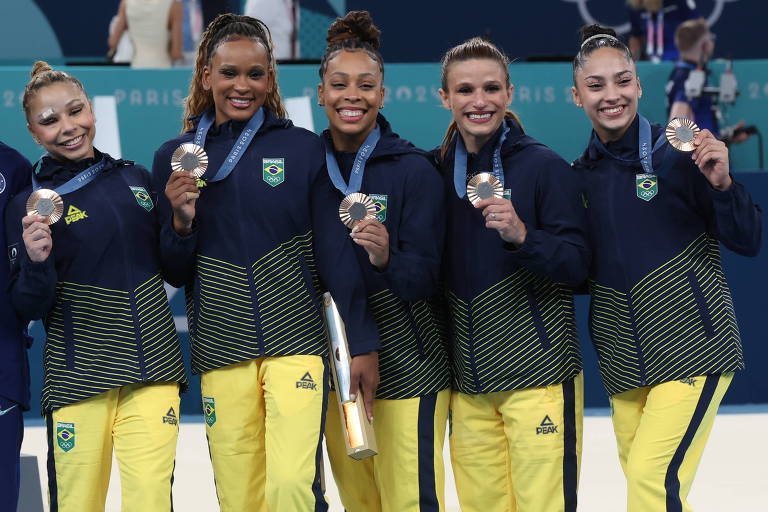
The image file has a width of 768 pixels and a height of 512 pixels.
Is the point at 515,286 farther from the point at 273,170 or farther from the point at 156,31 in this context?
the point at 156,31

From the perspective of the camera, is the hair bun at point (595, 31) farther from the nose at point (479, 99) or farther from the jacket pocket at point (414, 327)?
the jacket pocket at point (414, 327)

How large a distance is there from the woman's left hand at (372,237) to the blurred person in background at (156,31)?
4.52 m

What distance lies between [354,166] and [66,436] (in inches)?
52.1

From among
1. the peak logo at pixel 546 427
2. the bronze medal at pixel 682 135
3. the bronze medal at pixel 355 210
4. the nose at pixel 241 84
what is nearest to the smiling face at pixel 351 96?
the nose at pixel 241 84

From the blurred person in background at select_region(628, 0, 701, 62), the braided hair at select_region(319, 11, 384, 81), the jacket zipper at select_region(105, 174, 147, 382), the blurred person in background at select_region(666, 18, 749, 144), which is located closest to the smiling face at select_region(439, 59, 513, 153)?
the braided hair at select_region(319, 11, 384, 81)

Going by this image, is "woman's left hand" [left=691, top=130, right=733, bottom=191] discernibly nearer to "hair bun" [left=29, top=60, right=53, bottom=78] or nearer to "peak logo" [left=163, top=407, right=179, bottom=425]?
"peak logo" [left=163, top=407, right=179, bottom=425]

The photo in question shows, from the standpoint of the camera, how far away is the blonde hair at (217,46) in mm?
4613

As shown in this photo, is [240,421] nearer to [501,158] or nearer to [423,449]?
[423,449]

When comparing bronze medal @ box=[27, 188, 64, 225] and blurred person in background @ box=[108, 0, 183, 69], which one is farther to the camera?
blurred person in background @ box=[108, 0, 183, 69]

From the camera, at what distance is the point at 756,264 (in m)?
7.90

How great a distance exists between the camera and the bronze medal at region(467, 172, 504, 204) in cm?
424

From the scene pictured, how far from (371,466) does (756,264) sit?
399cm

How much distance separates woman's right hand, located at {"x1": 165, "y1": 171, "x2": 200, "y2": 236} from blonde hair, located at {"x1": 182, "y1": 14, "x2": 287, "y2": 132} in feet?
1.45

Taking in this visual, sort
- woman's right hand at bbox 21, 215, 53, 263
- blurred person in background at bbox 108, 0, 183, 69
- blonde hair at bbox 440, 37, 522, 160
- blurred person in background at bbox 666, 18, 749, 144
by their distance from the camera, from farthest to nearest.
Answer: blurred person in background at bbox 108, 0, 183, 69, blurred person in background at bbox 666, 18, 749, 144, blonde hair at bbox 440, 37, 522, 160, woman's right hand at bbox 21, 215, 53, 263
